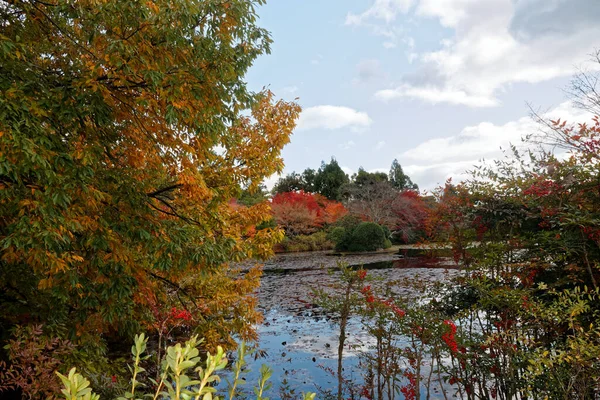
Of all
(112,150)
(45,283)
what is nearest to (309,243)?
(112,150)

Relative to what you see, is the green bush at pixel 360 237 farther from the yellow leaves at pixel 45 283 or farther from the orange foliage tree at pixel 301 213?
the yellow leaves at pixel 45 283

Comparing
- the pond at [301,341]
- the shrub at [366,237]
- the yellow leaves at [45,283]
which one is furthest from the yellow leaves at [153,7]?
the shrub at [366,237]

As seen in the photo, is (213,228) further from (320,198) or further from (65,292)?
(320,198)

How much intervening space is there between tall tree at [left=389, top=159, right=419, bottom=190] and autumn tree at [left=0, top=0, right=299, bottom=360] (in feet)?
172

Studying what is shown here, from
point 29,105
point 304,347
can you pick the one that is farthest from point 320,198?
point 29,105

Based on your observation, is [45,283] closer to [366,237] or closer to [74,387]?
[74,387]

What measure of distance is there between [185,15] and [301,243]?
2779cm

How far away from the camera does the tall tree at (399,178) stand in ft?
182

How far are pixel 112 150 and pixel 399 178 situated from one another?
5514cm

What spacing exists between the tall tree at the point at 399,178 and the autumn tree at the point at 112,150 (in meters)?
52.3

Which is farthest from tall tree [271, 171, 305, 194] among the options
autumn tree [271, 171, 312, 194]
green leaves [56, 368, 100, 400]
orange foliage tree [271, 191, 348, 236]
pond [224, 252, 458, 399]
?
green leaves [56, 368, 100, 400]

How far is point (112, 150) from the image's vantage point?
14.5ft

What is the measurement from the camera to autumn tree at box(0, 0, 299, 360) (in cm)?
286

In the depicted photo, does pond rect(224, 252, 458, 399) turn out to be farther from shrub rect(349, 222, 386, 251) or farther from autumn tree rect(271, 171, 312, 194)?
autumn tree rect(271, 171, 312, 194)
